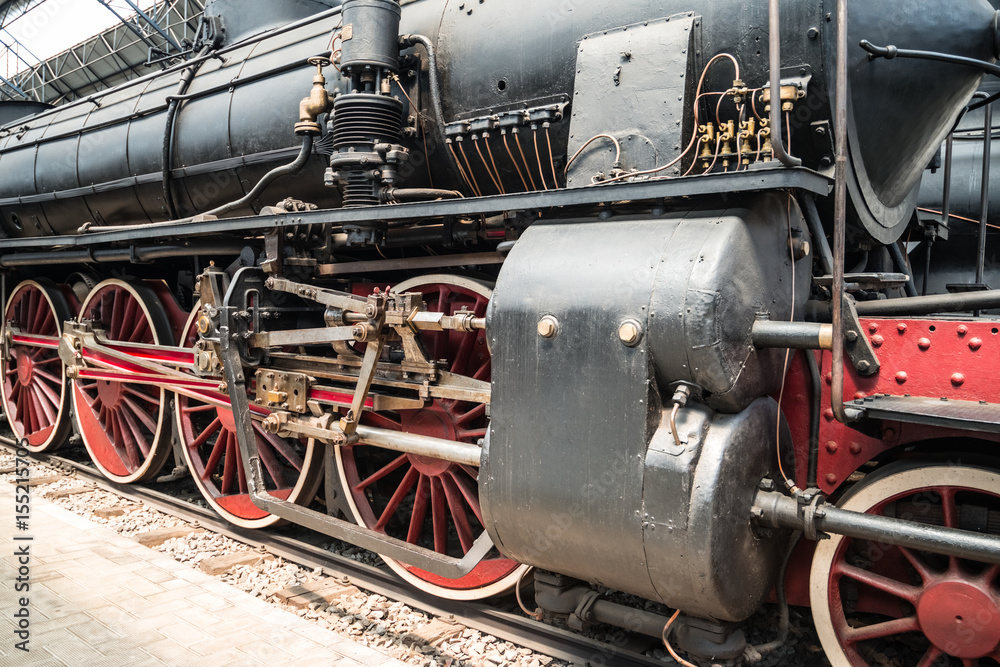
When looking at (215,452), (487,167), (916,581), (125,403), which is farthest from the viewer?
(125,403)

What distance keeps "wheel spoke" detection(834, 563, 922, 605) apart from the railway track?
0.75m

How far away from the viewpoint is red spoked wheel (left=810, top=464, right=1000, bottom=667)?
6.80ft

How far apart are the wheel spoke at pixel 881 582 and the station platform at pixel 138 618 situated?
5.22 ft

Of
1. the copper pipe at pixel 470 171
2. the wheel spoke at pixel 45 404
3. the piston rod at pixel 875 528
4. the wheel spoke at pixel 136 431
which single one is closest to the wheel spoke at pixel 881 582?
the piston rod at pixel 875 528

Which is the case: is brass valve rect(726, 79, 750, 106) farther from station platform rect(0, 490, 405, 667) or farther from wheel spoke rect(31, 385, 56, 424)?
wheel spoke rect(31, 385, 56, 424)

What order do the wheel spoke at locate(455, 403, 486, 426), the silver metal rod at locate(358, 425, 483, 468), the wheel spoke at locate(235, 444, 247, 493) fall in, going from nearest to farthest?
the silver metal rod at locate(358, 425, 483, 468)
the wheel spoke at locate(455, 403, 486, 426)
the wheel spoke at locate(235, 444, 247, 493)

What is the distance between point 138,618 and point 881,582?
114 inches

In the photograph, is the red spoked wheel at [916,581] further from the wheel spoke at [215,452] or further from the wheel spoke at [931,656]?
the wheel spoke at [215,452]

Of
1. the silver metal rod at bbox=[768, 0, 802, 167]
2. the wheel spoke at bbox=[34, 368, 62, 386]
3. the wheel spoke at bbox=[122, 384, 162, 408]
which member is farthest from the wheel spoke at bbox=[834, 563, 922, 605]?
the wheel spoke at bbox=[34, 368, 62, 386]

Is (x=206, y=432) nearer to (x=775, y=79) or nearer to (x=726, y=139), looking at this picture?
(x=726, y=139)

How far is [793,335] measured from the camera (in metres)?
2.10

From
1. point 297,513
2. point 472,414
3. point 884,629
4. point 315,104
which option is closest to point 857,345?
point 884,629

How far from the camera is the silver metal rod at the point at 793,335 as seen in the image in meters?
2.02

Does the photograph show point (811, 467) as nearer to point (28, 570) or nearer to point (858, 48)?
point (858, 48)
